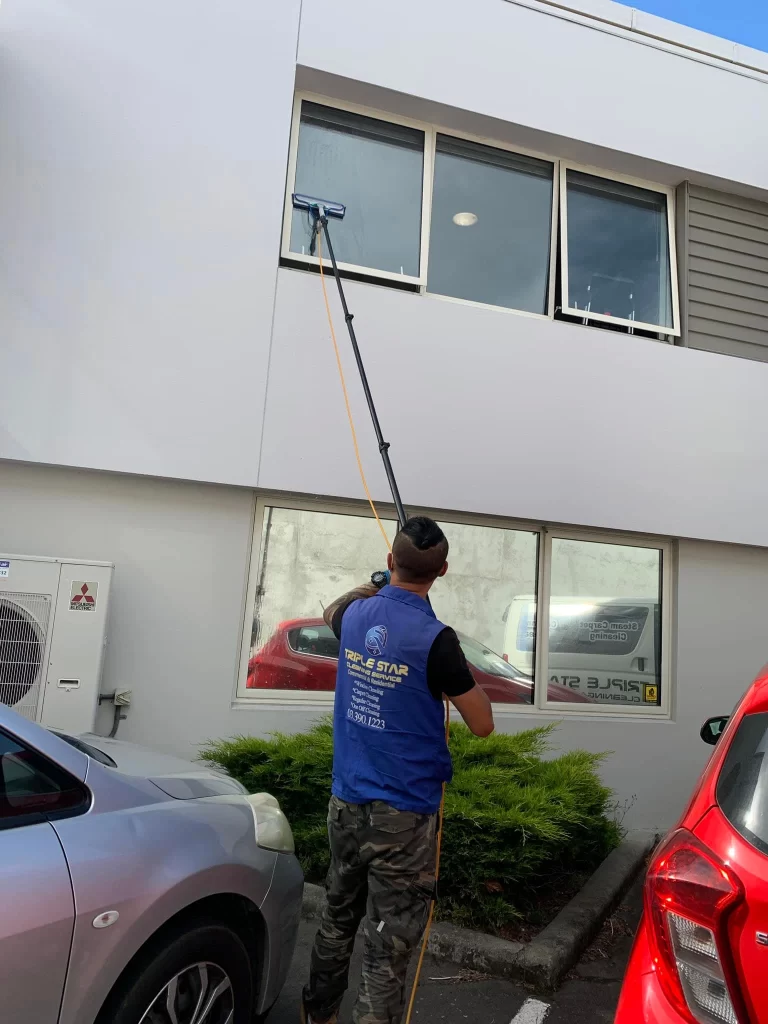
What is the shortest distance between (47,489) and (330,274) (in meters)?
2.48

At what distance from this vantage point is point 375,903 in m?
2.60

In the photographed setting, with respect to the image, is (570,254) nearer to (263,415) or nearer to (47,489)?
(263,415)

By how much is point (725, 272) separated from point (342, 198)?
3.41 m

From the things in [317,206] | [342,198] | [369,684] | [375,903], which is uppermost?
[342,198]

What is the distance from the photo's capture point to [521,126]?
6410 millimetres

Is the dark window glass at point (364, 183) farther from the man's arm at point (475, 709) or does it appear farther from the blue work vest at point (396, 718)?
the man's arm at point (475, 709)

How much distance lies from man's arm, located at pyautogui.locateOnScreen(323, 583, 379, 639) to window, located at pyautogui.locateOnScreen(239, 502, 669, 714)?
2533mm

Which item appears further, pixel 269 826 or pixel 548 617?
pixel 548 617

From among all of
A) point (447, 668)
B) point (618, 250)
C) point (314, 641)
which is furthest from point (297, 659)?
point (618, 250)

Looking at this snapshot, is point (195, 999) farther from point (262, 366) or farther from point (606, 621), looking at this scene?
point (606, 621)

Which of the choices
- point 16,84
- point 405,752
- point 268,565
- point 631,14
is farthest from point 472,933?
point 631,14

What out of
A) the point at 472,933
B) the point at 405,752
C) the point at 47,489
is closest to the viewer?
the point at 405,752

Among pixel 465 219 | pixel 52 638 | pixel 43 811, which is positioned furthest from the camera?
pixel 465 219

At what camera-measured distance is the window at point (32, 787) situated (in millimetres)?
2117
